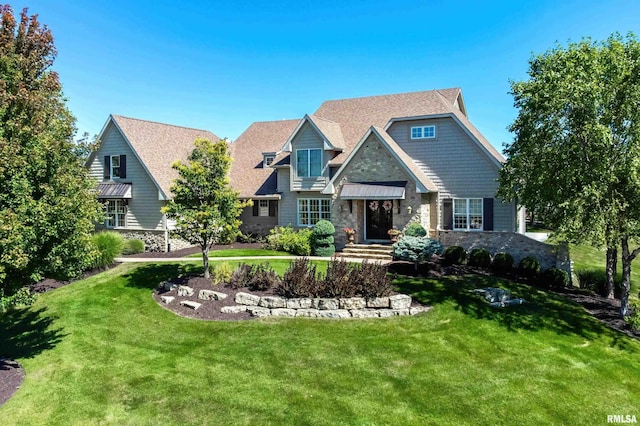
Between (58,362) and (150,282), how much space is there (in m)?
6.43

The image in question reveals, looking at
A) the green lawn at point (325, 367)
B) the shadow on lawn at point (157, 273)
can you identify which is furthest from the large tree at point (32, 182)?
the shadow on lawn at point (157, 273)

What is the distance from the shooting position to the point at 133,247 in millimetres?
25547

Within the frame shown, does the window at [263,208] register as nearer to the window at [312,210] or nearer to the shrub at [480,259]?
the window at [312,210]

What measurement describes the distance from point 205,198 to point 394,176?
36.2ft

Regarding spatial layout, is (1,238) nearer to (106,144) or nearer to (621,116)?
(621,116)

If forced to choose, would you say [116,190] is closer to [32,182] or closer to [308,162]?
[308,162]

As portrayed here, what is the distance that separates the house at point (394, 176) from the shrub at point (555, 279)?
15.6 ft

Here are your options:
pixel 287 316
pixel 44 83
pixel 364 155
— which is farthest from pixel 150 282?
pixel 364 155

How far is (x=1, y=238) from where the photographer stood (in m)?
8.59

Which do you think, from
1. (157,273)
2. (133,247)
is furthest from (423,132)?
(133,247)

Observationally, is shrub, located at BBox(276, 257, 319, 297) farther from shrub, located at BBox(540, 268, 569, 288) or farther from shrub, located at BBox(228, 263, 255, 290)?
shrub, located at BBox(540, 268, 569, 288)

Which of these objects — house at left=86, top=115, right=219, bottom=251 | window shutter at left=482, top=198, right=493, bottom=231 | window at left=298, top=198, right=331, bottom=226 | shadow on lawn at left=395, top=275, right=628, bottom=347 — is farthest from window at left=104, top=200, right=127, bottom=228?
window shutter at left=482, top=198, right=493, bottom=231

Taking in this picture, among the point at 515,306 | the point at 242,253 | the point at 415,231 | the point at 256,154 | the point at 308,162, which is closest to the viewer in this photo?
the point at 515,306

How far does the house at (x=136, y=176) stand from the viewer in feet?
86.6
